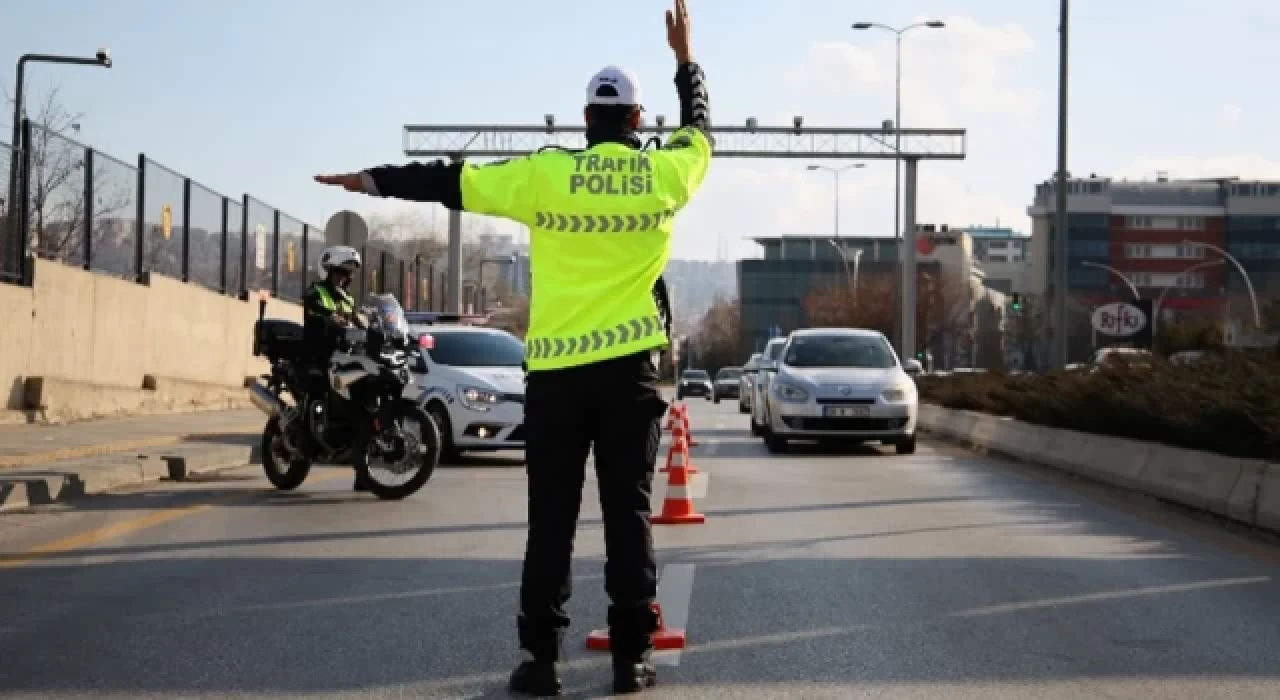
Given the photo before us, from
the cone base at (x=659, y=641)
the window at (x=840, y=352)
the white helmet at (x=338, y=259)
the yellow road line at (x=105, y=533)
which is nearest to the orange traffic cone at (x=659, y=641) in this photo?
A: the cone base at (x=659, y=641)

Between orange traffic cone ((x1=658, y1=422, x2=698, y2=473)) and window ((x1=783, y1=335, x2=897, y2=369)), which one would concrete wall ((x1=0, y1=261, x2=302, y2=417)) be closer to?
window ((x1=783, y1=335, x2=897, y2=369))

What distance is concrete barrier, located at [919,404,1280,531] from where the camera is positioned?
13.3 metres

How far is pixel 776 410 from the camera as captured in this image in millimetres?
23703

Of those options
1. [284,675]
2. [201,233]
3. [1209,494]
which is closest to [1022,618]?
[284,675]

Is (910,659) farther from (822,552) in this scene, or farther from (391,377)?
(391,377)

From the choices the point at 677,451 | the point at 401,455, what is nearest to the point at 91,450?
the point at 401,455

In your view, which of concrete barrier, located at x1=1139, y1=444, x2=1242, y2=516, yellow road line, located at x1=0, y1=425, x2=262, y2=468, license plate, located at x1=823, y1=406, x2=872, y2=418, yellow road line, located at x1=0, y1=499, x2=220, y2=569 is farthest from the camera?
license plate, located at x1=823, y1=406, x2=872, y2=418

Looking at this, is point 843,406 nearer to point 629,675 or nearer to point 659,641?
point 659,641

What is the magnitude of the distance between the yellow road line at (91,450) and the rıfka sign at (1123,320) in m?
16.8

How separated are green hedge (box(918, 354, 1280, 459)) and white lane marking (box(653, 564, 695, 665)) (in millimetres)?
5242

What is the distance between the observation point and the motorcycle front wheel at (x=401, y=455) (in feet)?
46.9

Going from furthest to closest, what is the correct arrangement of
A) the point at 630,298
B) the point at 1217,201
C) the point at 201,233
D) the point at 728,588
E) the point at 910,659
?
Result: the point at 1217,201
the point at 201,233
the point at 728,588
the point at 910,659
the point at 630,298

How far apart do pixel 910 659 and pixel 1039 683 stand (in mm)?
592

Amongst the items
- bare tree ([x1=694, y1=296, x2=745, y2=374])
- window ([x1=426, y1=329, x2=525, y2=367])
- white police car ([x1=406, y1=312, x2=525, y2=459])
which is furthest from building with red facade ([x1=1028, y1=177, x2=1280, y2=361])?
white police car ([x1=406, y1=312, x2=525, y2=459])
